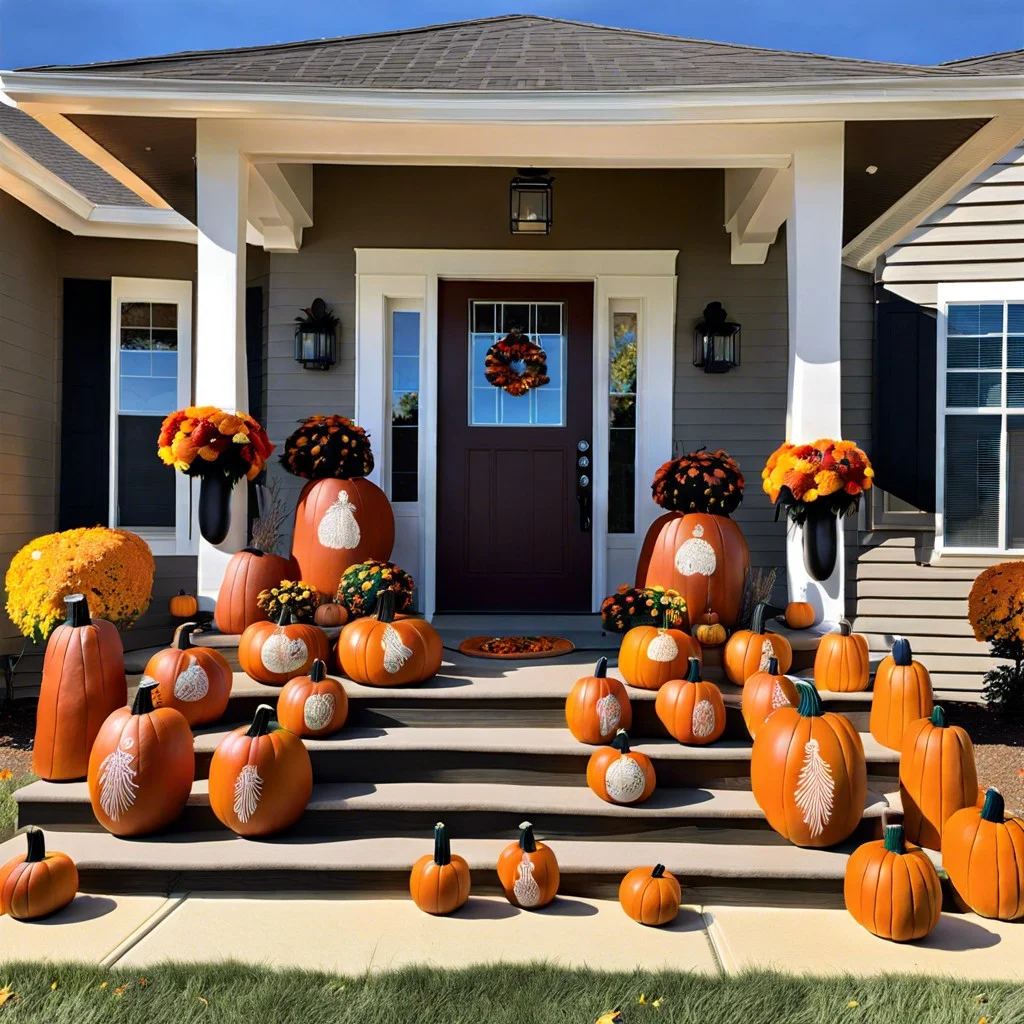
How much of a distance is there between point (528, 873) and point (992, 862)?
1.36 meters

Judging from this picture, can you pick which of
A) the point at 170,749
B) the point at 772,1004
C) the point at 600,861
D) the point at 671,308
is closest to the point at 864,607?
the point at 671,308

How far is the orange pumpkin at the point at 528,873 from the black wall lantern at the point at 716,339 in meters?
3.51

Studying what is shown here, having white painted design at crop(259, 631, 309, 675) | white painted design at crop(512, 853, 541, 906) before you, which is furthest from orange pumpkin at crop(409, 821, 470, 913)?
white painted design at crop(259, 631, 309, 675)

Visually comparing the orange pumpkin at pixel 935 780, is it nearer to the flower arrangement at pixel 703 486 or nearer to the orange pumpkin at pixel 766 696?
the orange pumpkin at pixel 766 696

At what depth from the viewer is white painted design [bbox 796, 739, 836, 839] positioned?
277 cm

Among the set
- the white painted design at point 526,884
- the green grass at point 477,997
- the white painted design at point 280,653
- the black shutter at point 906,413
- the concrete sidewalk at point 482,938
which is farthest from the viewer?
the black shutter at point 906,413

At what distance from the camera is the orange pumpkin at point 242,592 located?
12.6 ft

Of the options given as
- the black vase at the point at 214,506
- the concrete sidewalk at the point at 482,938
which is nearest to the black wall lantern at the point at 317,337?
the black vase at the point at 214,506

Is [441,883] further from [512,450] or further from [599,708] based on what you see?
[512,450]

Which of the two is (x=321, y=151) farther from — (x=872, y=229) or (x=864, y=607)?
(x=864, y=607)

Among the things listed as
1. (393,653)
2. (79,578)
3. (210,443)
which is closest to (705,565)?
(393,653)

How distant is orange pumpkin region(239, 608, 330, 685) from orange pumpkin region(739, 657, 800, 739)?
67.2 inches

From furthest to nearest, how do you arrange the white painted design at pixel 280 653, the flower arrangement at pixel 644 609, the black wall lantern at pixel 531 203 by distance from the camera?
the black wall lantern at pixel 531 203
the flower arrangement at pixel 644 609
the white painted design at pixel 280 653

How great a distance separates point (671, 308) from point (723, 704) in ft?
9.53
